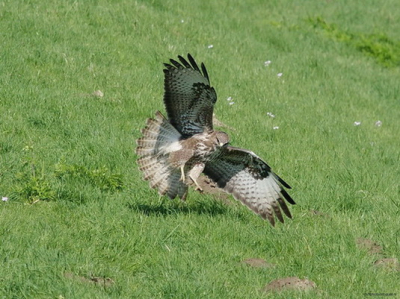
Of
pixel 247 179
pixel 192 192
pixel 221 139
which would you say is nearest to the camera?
pixel 221 139

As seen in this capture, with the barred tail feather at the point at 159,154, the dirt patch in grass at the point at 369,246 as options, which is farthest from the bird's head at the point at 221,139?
the dirt patch in grass at the point at 369,246

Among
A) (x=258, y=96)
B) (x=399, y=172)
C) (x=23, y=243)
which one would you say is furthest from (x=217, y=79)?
(x=23, y=243)

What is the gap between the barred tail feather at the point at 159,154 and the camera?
8.45 metres

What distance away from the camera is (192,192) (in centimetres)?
912

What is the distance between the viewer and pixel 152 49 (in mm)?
12750

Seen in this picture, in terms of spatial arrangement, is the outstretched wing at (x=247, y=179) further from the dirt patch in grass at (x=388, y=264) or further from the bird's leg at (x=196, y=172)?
the dirt patch in grass at (x=388, y=264)

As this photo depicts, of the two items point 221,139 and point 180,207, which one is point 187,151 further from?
point 180,207

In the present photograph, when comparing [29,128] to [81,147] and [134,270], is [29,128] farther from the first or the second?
[134,270]

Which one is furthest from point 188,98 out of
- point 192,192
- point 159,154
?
point 192,192

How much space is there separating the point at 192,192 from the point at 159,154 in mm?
821

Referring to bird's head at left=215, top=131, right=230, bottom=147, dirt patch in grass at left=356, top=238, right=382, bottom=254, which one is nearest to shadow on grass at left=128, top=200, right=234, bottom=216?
bird's head at left=215, top=131, right=230, bottom=147

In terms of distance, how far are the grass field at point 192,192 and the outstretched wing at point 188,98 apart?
0.88 metres

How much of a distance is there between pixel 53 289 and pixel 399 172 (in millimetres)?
6494


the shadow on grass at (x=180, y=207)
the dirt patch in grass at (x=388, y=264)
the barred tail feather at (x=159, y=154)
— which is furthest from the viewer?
the barred tail feather at (x=159, y=154)
